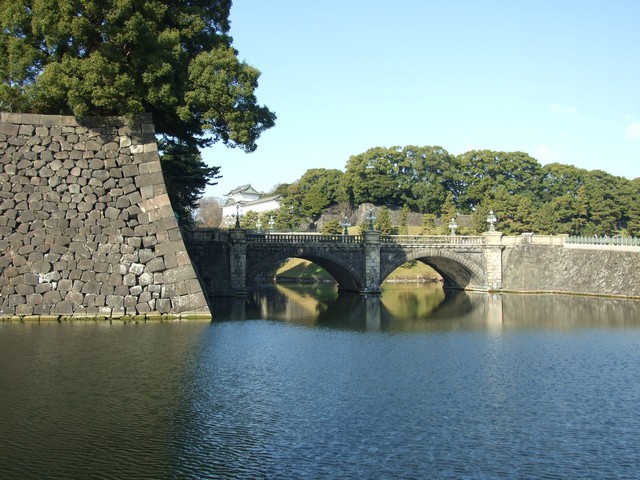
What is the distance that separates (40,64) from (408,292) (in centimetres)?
3779

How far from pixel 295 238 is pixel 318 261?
4.04 m

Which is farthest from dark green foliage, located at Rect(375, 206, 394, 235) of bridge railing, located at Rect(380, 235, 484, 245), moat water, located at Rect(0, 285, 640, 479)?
moat water, located at Rect(0, 285, 640, 479)

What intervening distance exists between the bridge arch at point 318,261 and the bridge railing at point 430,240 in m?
3.90

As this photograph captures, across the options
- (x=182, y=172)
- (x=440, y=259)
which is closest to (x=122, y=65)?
(x=182, y=172)

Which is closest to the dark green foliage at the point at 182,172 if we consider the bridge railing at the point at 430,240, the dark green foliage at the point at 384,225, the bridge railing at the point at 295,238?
the bridge railing at the point at 295,238

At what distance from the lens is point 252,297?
5141 cm

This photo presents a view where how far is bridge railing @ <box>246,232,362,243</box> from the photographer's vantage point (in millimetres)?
49594

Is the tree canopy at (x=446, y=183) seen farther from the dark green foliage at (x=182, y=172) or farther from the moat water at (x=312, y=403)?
the moat water at (x=312, y=403)

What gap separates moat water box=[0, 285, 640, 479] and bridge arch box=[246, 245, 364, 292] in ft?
61.9

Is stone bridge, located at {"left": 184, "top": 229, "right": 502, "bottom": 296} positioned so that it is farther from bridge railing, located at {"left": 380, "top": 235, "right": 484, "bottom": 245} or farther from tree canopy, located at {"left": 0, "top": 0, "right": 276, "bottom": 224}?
tree canopy, located at {"left": 0, "top": 0, "right": 276, "bottom": 224}

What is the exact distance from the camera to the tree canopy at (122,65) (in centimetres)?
2914

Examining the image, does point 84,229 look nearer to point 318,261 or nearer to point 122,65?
point 122,65

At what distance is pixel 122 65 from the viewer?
30.6 meters

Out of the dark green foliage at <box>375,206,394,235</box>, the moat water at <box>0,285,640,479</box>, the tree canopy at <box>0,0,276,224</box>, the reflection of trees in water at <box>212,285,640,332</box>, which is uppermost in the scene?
the tree canopy at <box>0,0,276,224</box>
